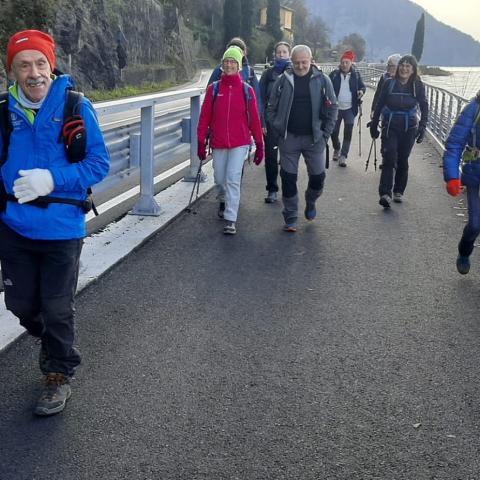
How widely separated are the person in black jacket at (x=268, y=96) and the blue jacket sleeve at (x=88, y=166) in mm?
5559

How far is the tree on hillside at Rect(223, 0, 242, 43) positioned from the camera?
8431 centimetres

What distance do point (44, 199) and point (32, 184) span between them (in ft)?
0.56

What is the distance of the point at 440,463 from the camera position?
3.27 metres

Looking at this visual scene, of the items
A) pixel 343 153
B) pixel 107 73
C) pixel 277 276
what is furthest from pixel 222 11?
pixel 277 276

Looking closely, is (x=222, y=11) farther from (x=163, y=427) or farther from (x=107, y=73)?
(x=163, y=427)

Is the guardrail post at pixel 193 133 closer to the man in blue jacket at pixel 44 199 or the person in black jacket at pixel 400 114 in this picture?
the person in black jacket at pixel 400 114

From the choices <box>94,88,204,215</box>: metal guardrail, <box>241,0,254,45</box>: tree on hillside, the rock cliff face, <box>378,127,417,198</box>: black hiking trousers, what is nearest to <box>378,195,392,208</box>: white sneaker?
<box>378,127,417,198</box>: black hiking trousers

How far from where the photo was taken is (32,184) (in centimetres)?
339

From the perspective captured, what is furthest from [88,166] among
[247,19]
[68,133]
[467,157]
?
[247,19]

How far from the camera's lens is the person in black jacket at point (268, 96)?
9070 millimetres

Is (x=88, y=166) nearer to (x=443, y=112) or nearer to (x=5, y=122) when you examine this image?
(x=5, y=122)

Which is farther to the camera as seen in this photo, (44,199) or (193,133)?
(193,133)

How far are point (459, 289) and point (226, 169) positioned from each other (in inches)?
114

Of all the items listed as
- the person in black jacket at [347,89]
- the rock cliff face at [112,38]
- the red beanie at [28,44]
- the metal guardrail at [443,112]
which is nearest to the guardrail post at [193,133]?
the person in black jacket at [347,89]
